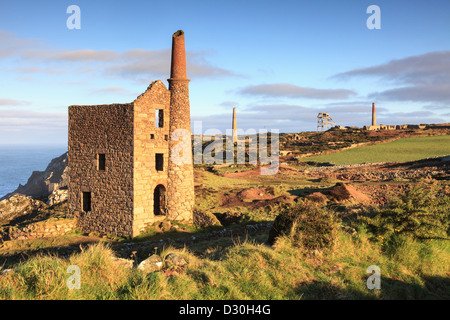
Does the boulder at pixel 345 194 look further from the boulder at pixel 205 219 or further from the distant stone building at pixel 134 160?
the distant stone building at pixel 134 160

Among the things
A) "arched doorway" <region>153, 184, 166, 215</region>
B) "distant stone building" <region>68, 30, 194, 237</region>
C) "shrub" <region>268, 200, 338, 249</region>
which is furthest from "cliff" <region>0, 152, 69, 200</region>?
"shrub" <region>268, 200, 338, 249</region>

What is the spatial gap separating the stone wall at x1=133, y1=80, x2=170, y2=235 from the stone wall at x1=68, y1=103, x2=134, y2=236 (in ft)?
1.04

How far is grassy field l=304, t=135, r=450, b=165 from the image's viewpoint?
159ft

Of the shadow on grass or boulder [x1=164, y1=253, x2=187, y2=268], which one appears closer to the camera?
the shadow on grass

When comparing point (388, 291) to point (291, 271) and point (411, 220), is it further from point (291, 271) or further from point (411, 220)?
point (411, 220)

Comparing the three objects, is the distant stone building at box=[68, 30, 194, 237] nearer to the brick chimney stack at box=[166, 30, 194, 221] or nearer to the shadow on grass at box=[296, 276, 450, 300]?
the brick chimney stack at box=[166, 30, 194, 221]

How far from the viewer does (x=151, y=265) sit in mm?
9312

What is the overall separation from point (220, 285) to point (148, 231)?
11.5 m

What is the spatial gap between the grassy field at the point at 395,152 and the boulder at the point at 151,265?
41.4 m

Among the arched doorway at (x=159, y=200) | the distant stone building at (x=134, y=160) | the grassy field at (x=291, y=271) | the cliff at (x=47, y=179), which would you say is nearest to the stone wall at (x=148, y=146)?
the distant stone building at (x=134, y=160)

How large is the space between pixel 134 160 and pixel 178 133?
10.3 ft

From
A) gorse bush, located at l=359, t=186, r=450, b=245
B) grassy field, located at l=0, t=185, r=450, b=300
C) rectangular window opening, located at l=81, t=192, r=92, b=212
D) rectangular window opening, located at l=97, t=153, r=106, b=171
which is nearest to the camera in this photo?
grassy field, located at l=0, t=185, r=450, b=300

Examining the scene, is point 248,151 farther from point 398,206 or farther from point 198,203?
point 398,206
